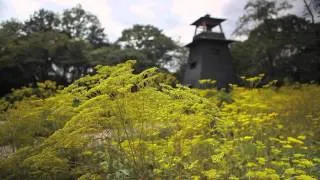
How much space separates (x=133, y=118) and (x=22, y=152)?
52.6 inches

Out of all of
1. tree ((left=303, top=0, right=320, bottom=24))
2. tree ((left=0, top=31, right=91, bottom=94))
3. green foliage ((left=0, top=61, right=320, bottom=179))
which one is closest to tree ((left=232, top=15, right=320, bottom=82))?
tree ((left=303, top=0, right=320, bottom=24))

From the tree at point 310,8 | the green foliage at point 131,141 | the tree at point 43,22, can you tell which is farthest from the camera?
the tree at point 43,22

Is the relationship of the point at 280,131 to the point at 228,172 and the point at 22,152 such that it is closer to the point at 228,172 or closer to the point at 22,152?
the point at 228,172

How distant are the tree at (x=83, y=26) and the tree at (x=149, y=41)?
2.65 meters

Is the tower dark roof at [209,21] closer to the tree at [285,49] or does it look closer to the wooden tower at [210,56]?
the wooden tower at [210,56]

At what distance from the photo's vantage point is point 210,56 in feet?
69.7

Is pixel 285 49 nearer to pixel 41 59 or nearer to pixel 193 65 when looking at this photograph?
pixel 193 65

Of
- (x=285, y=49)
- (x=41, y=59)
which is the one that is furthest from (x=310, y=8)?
(x=41, y=59)

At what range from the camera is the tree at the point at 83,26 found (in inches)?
1382

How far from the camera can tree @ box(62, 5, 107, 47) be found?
→ 35094 millimetres

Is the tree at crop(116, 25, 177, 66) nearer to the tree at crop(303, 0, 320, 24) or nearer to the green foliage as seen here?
the tree at crop(303, 0, 320, 24)

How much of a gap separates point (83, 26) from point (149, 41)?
22.8ft

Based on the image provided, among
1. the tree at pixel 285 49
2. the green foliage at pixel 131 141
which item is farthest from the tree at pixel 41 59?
the green foliage at pixel 131 141

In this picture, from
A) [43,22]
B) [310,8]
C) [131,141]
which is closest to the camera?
[131,141]
